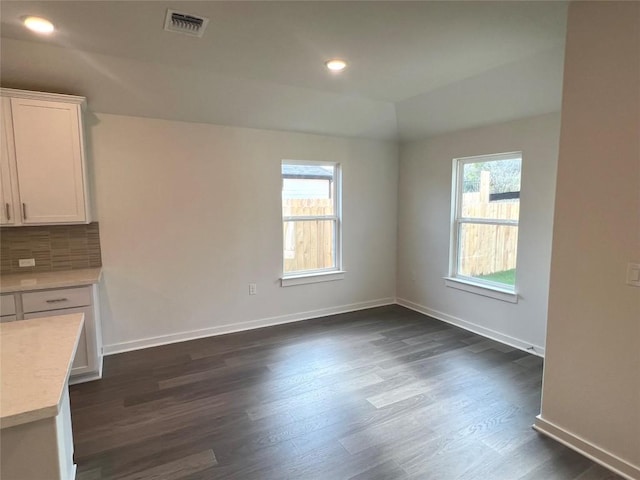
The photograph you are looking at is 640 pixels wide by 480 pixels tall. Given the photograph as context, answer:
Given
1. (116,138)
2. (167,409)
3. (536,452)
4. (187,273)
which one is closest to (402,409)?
(536,452)

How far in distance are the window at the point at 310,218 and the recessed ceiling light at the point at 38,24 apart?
247 centimetres

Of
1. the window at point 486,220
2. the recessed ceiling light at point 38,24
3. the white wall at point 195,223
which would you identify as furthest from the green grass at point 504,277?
the recessed ceiling light at point 38,24

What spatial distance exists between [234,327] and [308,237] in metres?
1.44

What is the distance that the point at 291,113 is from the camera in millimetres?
3875

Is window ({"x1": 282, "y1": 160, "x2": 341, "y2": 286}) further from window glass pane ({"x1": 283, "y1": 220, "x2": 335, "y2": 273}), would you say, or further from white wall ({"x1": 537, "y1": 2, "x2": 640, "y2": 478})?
white wall ({"x1": 537, "y1": 2, "x2": 640, "y2": 478})

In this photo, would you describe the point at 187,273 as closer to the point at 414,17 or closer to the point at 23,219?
the point at 23,219

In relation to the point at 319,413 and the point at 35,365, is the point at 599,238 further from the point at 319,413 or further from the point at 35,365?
the point at 35,365

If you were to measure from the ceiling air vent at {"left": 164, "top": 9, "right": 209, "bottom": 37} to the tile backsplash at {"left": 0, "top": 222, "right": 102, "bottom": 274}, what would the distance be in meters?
2.08

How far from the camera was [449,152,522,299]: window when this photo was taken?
3.78m

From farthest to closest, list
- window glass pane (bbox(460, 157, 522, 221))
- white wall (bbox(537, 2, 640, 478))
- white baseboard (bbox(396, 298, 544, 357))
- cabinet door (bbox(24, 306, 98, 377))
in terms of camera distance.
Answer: window glass pane (bbox(460, 157, 522, 221)), white baseboard (bbox(396, 298, 544, 357)), cabinet door (bbox(24, 306, 98, 377)), white wall (bbox(537, 2, 640, 478))

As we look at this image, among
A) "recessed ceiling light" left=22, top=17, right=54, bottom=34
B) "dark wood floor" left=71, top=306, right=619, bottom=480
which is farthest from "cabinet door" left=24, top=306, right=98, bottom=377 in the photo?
"recessed ceiling light" left=22, top=17, right=54, bottom=34

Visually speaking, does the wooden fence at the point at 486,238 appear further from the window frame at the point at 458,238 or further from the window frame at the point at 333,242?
the window frame at the point at 333,242

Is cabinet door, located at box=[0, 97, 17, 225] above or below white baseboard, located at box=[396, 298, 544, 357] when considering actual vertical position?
above

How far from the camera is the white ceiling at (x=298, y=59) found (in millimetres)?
2092
